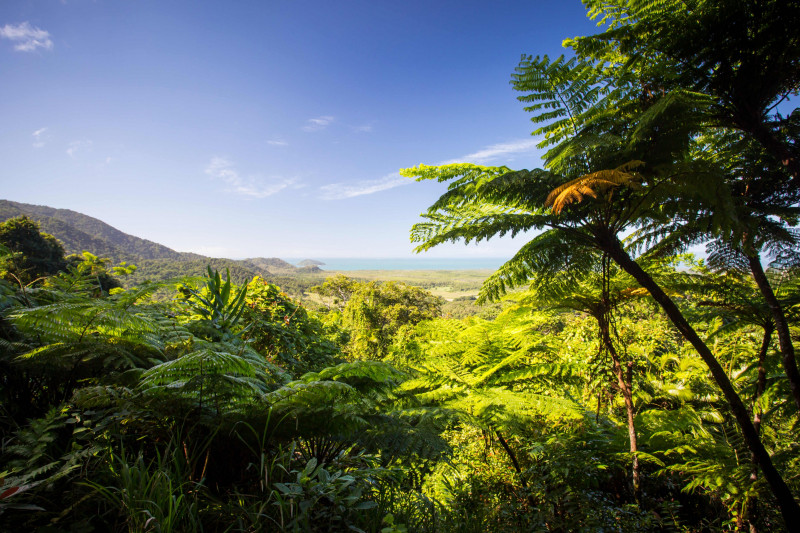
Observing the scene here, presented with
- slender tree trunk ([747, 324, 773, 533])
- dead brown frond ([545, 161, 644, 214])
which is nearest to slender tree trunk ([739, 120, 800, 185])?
dead brown frond ([545, 161, 644, 214])

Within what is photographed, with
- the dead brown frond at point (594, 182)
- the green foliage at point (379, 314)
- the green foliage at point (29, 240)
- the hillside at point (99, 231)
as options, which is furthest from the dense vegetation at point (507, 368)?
the hillside at point (99, 231)

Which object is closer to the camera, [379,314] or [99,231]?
[379,314]

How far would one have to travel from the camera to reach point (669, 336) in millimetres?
4961

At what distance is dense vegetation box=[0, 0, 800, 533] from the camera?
1.10 metres

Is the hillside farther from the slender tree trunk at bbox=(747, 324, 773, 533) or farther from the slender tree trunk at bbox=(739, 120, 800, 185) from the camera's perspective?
the slender tree trunk at bbox=(747, 324, 773, 533)

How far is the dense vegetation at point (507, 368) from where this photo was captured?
1098mm

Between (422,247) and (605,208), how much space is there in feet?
4.59

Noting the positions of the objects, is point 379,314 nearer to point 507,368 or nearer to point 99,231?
point 507,368

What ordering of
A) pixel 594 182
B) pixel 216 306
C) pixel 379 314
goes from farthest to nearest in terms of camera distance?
pixel 379 314 → pixel 216 306 → pixel 594 182

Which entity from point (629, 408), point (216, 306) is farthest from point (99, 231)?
point (629, 408)

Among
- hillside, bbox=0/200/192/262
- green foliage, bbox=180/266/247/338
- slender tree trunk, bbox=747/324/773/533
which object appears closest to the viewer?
green foliage, bbox=180/266/247/338

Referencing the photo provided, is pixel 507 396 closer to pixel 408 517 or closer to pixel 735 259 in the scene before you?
pixel 408 517

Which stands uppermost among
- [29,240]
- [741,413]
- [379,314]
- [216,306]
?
[29,240]

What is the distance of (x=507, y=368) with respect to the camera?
2.72 meters
